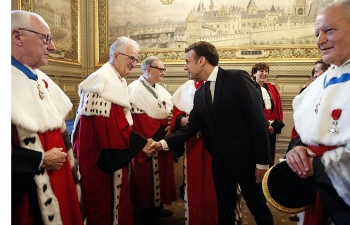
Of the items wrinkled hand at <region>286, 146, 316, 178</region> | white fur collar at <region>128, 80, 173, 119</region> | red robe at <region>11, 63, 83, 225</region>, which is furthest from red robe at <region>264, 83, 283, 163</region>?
red robe at <region>11, 63, 83, 225</region>

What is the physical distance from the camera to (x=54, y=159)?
1542 mm

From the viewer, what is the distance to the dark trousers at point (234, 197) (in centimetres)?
205

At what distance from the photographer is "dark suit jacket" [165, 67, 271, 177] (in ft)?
6.54

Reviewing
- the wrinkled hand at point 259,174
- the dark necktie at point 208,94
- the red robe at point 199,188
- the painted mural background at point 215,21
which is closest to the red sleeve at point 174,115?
the red robe at point 199,188

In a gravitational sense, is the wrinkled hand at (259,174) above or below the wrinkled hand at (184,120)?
below

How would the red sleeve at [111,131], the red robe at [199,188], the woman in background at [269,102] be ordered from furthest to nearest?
the woman in background at [269,102] < the red robe at [199,188] < the red sleeve at [111,131]

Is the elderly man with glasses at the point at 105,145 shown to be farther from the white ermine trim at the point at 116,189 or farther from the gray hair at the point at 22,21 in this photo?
the gray hair at the point at 22,21

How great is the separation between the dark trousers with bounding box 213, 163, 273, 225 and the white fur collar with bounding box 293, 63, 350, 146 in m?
0.78

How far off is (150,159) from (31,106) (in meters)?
1.97

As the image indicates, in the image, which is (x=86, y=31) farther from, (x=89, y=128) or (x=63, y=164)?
(x=63, y=164)

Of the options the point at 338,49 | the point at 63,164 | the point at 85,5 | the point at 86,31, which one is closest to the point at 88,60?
the point at 86,31

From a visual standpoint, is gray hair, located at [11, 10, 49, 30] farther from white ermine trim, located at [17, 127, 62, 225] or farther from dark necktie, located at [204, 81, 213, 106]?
dark necktie, located at [204, 81, 213, 106]

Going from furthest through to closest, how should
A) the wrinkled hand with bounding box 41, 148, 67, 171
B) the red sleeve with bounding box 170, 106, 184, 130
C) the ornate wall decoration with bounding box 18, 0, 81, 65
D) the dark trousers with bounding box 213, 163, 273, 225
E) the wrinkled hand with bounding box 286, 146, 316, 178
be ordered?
the ornate wall decoration with bounding box 18, 0, 81, 65, the red sleeve with bounding box 170, 106, 184, 130, the dark trousers with bounding box 213, 163, 273, 225, the wrinkled hand with bounding box 41, 148, 67, 171, the wrinkled hand with bounding box 286, 146, 316, 178

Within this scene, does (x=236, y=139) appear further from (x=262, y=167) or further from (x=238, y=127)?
(x=262, y=167)
